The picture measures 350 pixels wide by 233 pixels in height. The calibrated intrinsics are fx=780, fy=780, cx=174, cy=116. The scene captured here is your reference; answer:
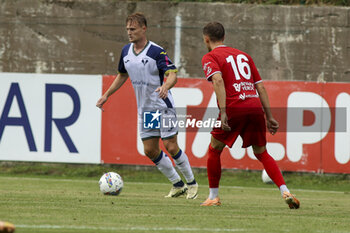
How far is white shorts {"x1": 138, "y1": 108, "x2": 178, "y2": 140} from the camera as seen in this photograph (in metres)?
9.31

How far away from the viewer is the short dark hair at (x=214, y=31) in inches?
313

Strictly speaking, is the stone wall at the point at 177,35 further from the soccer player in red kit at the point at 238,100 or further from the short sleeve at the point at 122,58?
the soccer player in red kit at the point at 238,100

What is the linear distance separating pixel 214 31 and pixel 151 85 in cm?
161

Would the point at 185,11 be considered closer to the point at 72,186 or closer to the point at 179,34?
the point at 179,34

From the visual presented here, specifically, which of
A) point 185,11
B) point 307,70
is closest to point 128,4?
point 185,11

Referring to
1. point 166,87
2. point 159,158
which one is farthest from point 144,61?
point 159,158

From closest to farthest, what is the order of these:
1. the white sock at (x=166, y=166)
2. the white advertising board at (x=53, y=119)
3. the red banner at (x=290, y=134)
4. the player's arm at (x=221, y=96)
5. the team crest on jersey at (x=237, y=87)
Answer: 1. the player's arm at (x=221, y=96)
2. the team crest on jersey at (x=237, y=87)
3. the white sock at (x=166, y=166)
4. the red banner at (x=290, y=134)
5. the white advertising board at (x=53, y=119)

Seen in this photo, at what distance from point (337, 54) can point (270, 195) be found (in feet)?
13.0

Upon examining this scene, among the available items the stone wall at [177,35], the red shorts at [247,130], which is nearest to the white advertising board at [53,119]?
the stone wall at [177,35]

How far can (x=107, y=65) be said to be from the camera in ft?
47.9

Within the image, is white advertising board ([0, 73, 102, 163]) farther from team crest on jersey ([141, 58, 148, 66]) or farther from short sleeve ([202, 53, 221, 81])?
short sleeve ([202, 53, 221, 81])

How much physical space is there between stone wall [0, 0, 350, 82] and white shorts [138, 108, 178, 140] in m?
5.06

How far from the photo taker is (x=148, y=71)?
9.27 m

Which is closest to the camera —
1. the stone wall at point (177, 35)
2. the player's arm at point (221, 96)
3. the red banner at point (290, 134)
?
the player's arm at point (221, 96)
